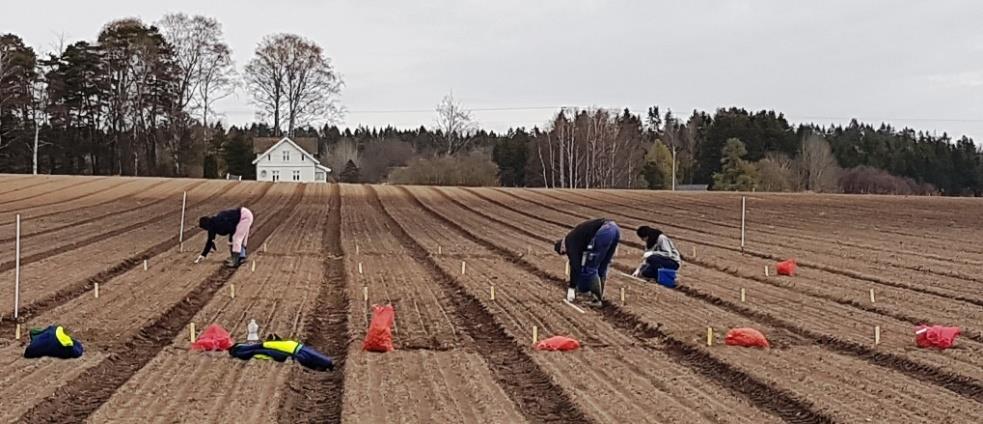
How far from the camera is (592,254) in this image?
16.9 m

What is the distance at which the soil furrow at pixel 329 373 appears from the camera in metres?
9.62

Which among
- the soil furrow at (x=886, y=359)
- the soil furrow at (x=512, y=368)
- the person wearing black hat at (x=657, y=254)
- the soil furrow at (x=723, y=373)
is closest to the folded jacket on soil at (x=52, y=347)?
the soil furrow at (x=512, y=368)

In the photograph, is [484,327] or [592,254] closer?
[484,327]

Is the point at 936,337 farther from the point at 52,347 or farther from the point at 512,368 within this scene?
the point at 52,347

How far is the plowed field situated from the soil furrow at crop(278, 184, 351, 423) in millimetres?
40

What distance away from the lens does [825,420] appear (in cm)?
927

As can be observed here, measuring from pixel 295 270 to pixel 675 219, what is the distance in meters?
24.4

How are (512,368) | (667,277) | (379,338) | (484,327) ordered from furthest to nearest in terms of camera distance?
(667,277)
(484,327)
(379,338)
(512,368)

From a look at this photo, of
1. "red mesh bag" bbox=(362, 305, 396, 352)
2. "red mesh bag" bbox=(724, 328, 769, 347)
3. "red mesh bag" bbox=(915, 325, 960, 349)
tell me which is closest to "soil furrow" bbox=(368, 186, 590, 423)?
"red mesh bag" bbox=(362, 305, 396, 352)

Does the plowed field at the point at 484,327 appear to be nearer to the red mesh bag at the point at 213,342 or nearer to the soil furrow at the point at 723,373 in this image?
the soil furrow at the point at 723,373

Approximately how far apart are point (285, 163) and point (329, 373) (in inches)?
3177

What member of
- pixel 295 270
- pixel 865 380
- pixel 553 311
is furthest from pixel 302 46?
pixel 865 380

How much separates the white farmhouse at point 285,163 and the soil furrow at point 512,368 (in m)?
71.6

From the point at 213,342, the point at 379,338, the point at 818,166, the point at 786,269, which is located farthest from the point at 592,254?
the point at 818,166
